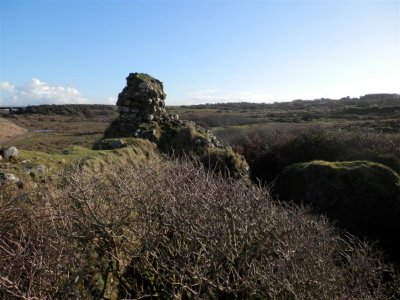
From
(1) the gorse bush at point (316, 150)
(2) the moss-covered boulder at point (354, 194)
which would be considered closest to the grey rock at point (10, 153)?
(2) the moss-covered boulder at point (354, 194)

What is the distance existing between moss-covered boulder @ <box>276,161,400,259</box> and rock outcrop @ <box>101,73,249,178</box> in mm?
3472

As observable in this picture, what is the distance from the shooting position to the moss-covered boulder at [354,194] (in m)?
16.1

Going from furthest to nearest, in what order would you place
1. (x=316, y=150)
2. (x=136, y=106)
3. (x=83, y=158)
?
(x=316, y=150) < (x=136, y=106) < (x=83, y=158)

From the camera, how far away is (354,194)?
17422 millimetres

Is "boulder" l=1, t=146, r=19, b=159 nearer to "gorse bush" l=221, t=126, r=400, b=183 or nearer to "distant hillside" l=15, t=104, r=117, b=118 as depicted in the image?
"gorse bush" l=221, t=126, r=400, b=183

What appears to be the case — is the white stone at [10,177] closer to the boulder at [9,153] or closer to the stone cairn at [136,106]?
the boulder at [9,153]

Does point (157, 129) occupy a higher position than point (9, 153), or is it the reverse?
point (9, 153)

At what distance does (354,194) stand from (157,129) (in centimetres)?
887

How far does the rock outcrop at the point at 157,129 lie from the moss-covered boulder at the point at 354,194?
347cm

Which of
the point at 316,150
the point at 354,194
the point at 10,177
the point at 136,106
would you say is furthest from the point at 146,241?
the point at 316,150

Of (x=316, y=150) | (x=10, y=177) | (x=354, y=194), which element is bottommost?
(x=354, y=194)

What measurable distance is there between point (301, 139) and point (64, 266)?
920 inches

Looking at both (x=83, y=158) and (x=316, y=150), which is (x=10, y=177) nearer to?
(x=83, y=158)

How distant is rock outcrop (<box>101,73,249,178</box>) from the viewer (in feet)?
53.8
